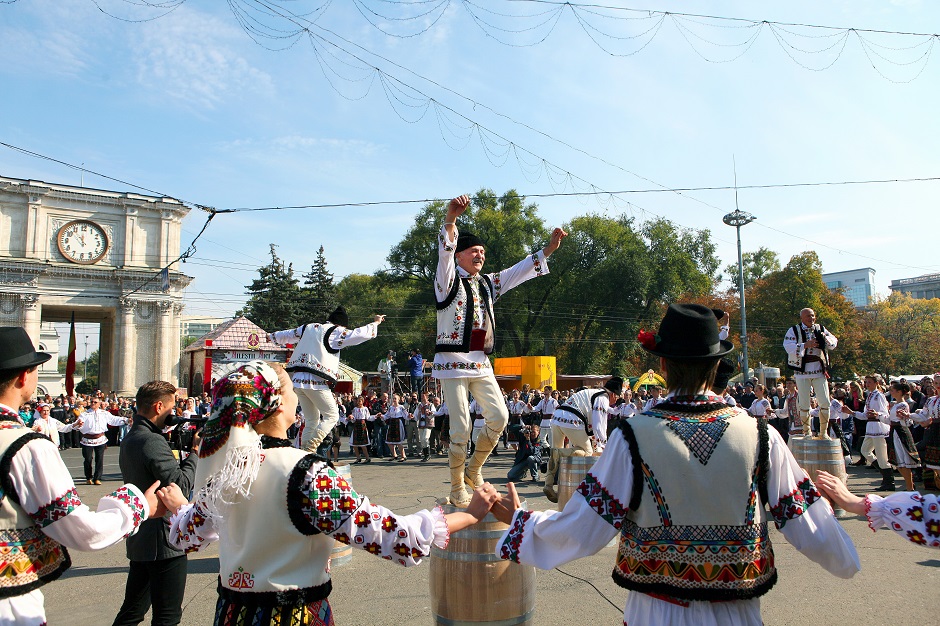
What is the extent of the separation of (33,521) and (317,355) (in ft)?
18.9

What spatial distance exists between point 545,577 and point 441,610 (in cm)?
237

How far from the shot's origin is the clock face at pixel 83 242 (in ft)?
149

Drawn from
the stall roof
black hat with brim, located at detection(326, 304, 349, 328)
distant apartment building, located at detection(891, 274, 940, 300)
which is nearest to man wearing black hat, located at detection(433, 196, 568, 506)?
black hat with brim, located at detection(326, 304, 349, 328)

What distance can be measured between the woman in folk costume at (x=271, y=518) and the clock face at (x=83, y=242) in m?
50.0

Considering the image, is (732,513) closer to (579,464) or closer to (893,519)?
(893,519)

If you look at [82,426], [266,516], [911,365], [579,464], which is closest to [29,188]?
[82,426]

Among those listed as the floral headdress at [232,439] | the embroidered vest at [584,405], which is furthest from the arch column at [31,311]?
the floral headdress at [232,439]

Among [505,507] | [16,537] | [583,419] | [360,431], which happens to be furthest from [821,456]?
[360,431]

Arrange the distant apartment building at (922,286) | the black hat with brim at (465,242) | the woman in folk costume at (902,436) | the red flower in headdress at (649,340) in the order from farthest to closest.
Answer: the distant apartment building at (922,286)
the woman in folk costume at (902,436)
the black hat with brim at (465,242)
the red flower in headdress at (649,340)

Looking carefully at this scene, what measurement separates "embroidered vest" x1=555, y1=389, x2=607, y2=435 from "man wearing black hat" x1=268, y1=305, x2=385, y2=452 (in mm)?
3954

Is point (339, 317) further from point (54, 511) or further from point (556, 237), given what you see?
point (54, 511)

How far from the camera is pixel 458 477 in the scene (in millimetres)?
5602

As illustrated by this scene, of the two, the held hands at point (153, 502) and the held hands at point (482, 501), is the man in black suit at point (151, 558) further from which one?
the held hands at point (482, 501)

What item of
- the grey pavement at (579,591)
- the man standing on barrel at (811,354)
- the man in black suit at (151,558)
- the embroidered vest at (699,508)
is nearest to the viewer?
the embroidered vest at (699,508)
